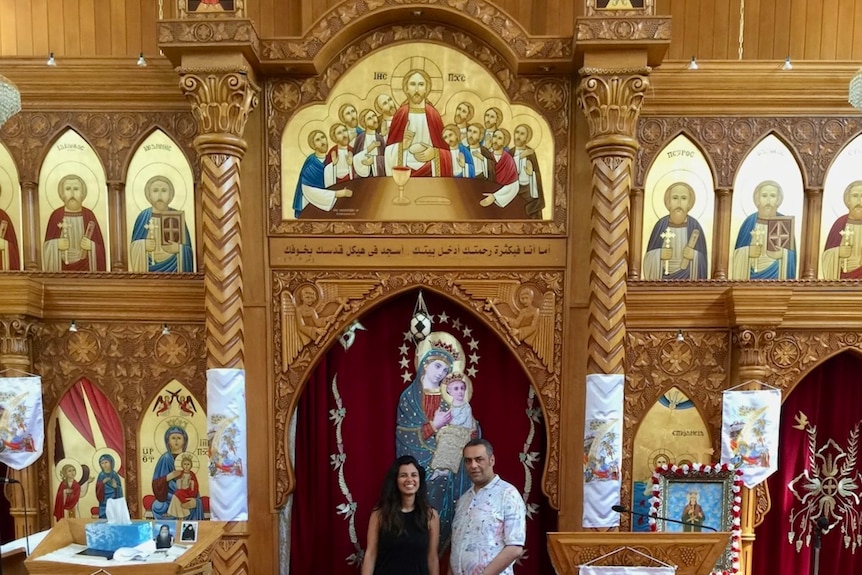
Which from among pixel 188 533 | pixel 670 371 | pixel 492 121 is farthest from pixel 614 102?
pixel 188 533

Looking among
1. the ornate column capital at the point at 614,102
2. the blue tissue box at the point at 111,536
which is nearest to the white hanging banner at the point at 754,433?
the ornate column capital at the point at 614,102

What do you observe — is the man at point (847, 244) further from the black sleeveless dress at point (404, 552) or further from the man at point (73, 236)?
the man at point (73, 236)

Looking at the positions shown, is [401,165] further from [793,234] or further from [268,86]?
[793,234]

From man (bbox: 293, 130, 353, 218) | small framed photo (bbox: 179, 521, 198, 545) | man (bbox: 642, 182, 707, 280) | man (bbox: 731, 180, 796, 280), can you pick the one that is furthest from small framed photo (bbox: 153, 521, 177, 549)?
man (bbox: 731, 180, 796, 280)

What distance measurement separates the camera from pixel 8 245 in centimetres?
483

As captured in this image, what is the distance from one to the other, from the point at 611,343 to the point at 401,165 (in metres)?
2.05

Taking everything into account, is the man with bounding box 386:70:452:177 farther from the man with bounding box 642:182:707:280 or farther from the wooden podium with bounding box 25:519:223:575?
the wooden podium with bounding box 25:519:223:575

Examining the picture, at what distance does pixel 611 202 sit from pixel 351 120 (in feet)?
6.73

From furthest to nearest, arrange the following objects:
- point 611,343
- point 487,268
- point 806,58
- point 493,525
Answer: point 806,58 < point 487,268 < point 611,343 < point 493,525

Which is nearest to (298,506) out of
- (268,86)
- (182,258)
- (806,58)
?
(182,258)

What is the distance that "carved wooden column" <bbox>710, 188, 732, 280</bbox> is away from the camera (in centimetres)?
469

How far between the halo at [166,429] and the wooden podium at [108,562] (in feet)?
5.16

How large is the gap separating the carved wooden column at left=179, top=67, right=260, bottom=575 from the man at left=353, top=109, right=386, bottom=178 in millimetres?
842

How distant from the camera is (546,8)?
16.3 feet
